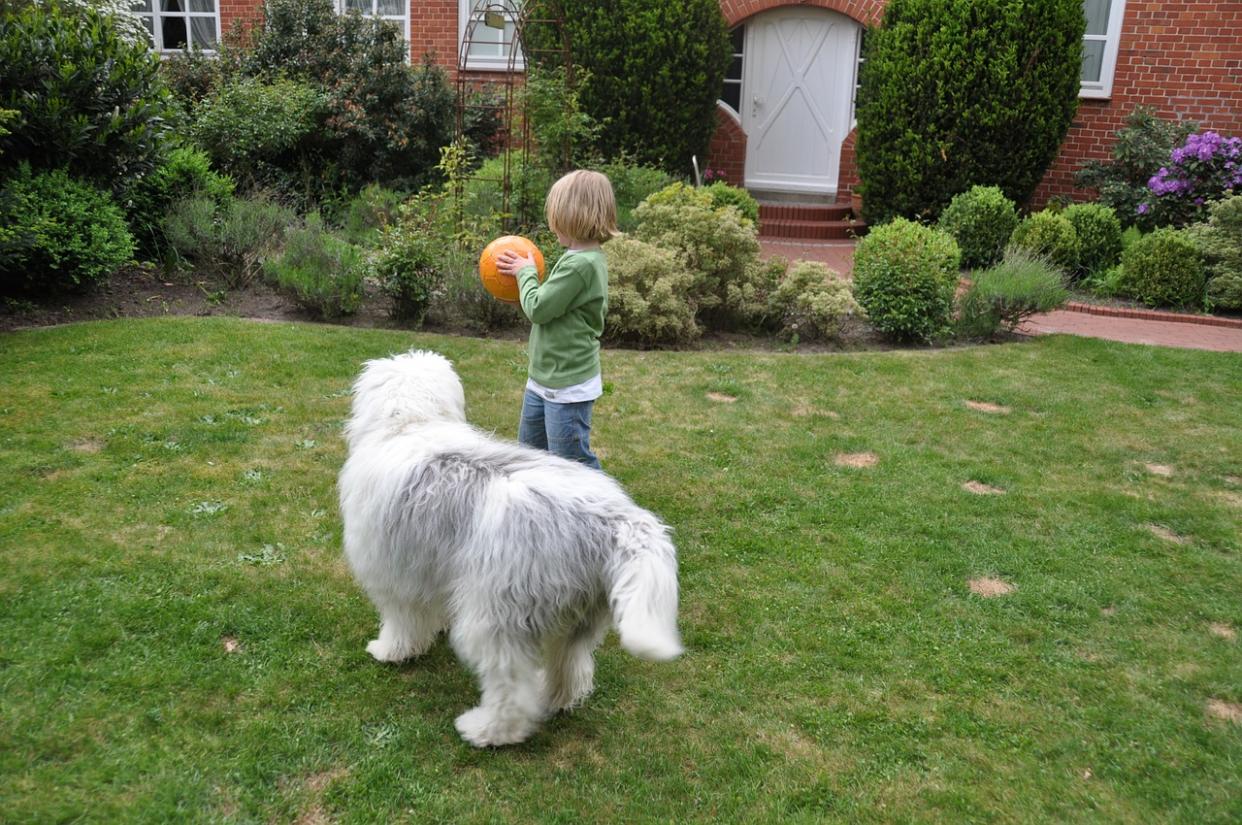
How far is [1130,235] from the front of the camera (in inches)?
440

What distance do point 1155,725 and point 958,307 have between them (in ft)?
18.8

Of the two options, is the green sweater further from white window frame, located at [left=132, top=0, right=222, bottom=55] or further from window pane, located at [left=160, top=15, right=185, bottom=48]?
window pane, located at [left=160, top=15, right=185, bottom=48]

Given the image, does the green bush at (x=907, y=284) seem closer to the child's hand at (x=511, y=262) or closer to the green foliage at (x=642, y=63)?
the green foliage at (x=642, y=63)

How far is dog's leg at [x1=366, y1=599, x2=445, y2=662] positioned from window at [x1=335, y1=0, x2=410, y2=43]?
43.9 feet

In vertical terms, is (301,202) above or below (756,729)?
above

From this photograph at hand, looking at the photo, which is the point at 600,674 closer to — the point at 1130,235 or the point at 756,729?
the point at 756,729

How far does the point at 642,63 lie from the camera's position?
11984 mm

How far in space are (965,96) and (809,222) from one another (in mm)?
2827

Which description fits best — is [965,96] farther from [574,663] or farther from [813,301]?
[574,663]

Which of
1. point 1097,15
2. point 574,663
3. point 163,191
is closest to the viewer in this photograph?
point 574,663

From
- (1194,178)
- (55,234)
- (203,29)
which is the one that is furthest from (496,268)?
(203,29)

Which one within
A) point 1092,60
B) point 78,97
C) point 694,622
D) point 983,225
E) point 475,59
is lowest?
point 694,622

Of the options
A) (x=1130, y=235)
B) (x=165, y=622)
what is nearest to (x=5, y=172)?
(x=165, y=622)

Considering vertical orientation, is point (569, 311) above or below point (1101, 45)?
below
